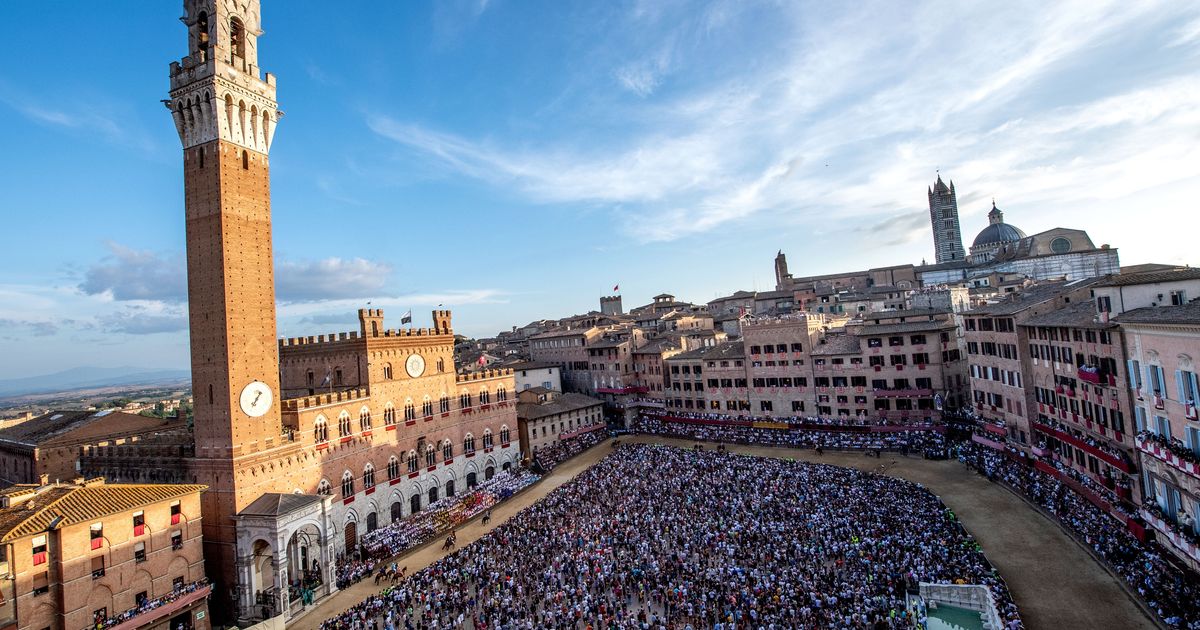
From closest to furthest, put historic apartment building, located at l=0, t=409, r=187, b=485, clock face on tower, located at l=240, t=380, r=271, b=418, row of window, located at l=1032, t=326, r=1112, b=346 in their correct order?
1. row of window, located at l=1032, t=326, r=1112, b=346
2. clock face on tower, located at l=240, t=380, r=271, b=418
3. historic apartment building, located at l=0, t=409, r=187, b=485

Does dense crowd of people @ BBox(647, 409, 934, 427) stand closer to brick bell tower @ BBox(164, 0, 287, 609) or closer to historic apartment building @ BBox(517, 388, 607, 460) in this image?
historic apartment building @ BBox(517, 388, 607, 460)

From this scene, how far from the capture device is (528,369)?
8219 centimetres

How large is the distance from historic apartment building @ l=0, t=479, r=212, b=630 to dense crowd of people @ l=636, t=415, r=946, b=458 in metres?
47.4

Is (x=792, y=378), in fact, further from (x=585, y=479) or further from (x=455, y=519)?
(x=455, y=519)

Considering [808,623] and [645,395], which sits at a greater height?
[645,395]

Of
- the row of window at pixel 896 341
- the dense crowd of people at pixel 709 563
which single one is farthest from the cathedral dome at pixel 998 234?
the dense crowd of people at pixel 709 563

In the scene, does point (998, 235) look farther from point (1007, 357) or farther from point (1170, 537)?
point (1170, 537)

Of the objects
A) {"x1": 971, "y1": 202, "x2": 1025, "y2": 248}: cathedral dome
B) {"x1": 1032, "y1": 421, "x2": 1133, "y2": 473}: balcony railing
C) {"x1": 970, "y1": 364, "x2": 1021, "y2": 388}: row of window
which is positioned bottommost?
{"x1": 1032, "y1": 421, "x2": 1133, "y2": 473}: balcony railing

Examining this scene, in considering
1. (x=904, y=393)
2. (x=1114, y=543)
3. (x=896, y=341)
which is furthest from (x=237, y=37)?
(x=904, y=393)

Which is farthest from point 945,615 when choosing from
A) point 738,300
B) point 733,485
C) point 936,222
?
point 936,222

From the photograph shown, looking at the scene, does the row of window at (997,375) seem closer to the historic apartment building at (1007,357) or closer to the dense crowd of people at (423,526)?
the historic apartment building at (1007,357)

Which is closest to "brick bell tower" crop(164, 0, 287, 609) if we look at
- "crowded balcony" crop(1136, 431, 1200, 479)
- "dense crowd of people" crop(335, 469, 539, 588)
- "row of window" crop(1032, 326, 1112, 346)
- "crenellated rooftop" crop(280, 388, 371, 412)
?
"crenellated rooftop" crop(280, 388, 371, 412)

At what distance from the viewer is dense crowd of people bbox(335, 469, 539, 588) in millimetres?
42056

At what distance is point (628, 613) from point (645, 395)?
48.5 metres
